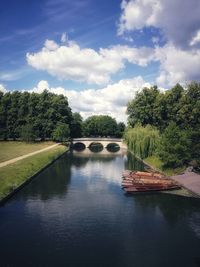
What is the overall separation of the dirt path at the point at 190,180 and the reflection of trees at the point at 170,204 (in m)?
3.43

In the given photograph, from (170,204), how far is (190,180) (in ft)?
34.9

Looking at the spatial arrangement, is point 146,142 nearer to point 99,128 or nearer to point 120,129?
point 99,128

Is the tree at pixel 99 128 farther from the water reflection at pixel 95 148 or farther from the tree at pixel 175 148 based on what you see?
the tree at pixel 175 148

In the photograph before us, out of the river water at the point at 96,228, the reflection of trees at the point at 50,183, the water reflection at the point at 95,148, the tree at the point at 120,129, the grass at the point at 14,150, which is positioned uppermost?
the tree at the point at 120,129

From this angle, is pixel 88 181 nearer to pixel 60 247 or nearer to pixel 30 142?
pixel 60 247

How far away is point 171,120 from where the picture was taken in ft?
288

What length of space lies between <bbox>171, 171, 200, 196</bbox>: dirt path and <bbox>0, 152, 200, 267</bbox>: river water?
150 inches

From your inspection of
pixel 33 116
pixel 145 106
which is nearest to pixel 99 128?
pixel 33 116

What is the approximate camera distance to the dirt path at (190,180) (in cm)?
4674

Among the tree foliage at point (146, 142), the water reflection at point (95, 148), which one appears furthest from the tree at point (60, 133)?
the tree foliage at point (146, 142)

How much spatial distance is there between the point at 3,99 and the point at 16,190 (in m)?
80.5

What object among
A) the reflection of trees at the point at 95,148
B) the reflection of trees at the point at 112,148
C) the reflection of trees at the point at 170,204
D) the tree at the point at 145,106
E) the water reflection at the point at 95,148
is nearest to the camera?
the reflection of trees at the point at 170,204

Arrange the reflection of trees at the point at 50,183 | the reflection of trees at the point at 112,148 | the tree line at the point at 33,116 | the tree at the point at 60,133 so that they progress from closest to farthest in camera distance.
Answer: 1. the reflection of trees at the point at 50,183
2. the tree at the point at 60,133
3. the tree line at the point at 33,116
4. the reflection of trees at the point at 112,148

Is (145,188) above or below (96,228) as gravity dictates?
above
